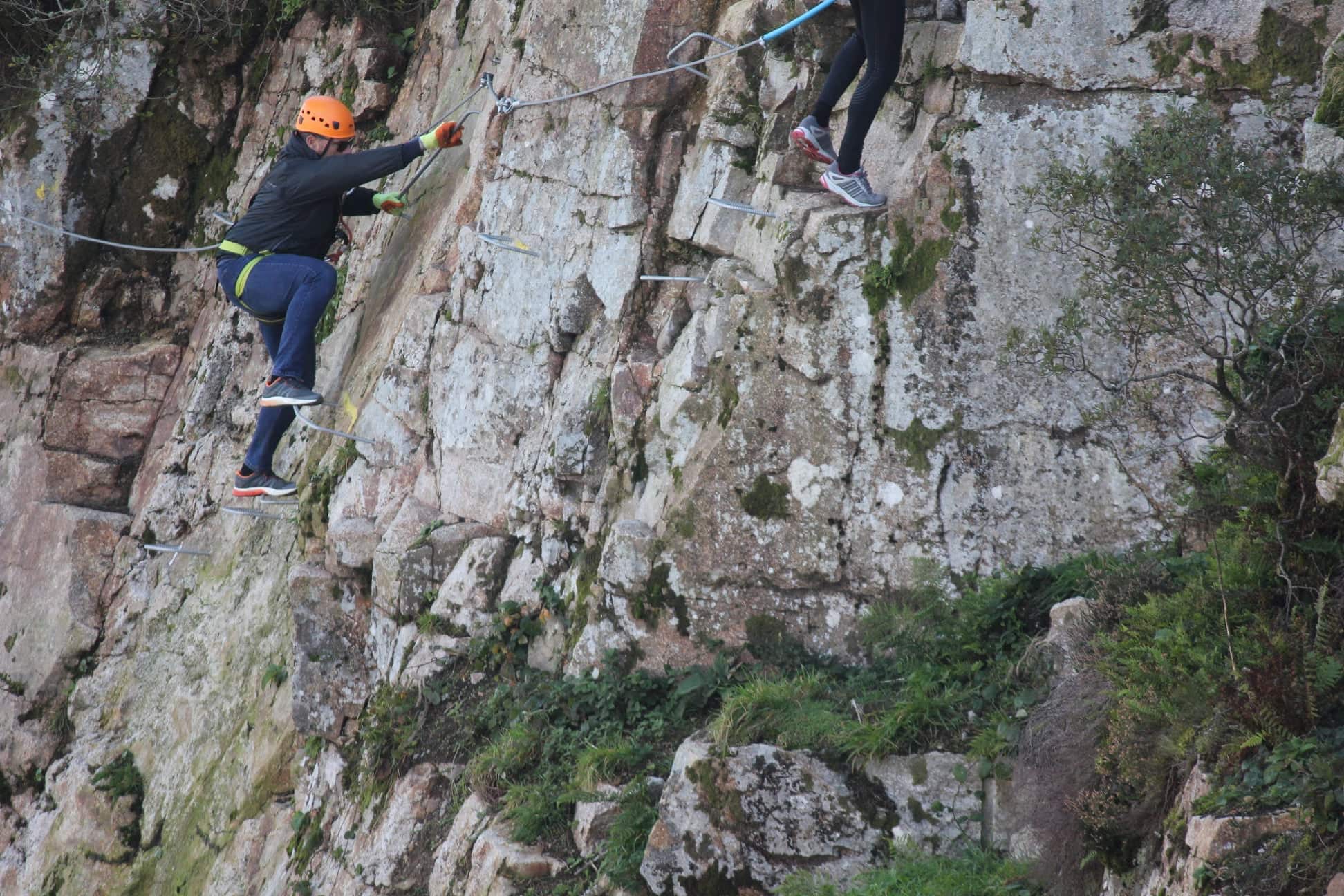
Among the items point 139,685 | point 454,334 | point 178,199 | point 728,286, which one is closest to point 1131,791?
point 728,286

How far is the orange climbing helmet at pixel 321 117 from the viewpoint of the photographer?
28.5ft

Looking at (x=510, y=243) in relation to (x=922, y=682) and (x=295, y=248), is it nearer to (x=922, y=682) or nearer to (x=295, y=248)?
(x=295, y=248)

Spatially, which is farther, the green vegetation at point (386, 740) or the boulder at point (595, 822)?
the green vegetation at point (386, 740)

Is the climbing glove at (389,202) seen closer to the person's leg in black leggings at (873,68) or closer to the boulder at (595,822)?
the person's leg in black leggings at (873,68)

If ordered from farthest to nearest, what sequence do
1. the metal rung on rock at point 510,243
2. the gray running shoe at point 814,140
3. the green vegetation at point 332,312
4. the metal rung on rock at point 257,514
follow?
the green vegetation at point 332,312 < the metal rung on rock at point 257,514 < the metal rung on rock at point 510,243 < the gray running shoe at point 814,140

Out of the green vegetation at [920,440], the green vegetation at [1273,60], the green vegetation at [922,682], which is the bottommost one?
the green vegetation at [922,682]

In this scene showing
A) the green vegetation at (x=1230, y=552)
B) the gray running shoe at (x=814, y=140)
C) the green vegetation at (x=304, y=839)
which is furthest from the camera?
the green vegetation at (x=304, y=839)

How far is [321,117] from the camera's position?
868 centimetres

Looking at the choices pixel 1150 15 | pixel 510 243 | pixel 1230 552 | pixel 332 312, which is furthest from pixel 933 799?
pixel 332 312

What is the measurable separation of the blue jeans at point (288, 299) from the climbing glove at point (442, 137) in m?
1.29

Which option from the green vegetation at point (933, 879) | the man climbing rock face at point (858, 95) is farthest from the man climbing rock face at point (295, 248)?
the green vegetation at point (933, 879)

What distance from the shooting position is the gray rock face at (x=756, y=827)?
566 cm

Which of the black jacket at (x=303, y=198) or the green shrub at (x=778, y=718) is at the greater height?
the black jacket at (x=303, y=198)

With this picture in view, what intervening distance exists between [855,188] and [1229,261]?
241 cm
